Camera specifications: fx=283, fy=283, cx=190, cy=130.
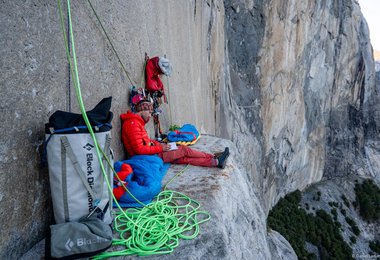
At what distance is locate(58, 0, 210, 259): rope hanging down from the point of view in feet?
6.78

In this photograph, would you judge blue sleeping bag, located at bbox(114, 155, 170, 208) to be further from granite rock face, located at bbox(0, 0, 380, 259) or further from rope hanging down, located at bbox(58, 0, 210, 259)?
granite rock face, located at bbox(0, 0, 380, 259)

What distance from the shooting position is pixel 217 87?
1166 cm

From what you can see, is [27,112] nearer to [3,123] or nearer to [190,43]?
[3,123]

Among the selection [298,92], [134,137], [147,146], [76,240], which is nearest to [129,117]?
[134,137]

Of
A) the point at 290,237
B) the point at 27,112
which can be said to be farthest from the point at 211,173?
the point at 290,237

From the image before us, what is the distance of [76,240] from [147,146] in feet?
6.93

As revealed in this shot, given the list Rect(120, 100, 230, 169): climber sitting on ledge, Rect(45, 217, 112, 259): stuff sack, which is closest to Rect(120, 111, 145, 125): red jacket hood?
Rect(120, 100, 230, 169): climber sitting on ledge

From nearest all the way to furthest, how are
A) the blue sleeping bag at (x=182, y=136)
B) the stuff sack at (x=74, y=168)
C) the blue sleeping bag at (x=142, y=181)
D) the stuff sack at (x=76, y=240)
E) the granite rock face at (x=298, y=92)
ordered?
the stuff sack at (x=76, y=240) → the stuff sack at (x=74, y=168) → the blue sleeping bag at (x=142, y=181) → the blue sleeping bag at (x=182, y=136) → the granite rock face at (x=298, y=92)

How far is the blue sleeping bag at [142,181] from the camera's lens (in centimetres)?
271

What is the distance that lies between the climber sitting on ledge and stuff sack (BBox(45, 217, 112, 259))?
6.36ft

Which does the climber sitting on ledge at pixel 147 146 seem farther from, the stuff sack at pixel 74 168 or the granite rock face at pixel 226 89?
the stuff sack at pixel 74 168

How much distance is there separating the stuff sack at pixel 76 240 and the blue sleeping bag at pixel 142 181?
728 mm

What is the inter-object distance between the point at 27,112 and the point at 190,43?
669 cm

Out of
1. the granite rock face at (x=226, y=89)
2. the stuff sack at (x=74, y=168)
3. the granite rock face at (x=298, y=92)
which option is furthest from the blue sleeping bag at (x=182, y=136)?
the granite rock face at (x=298, y=92)
